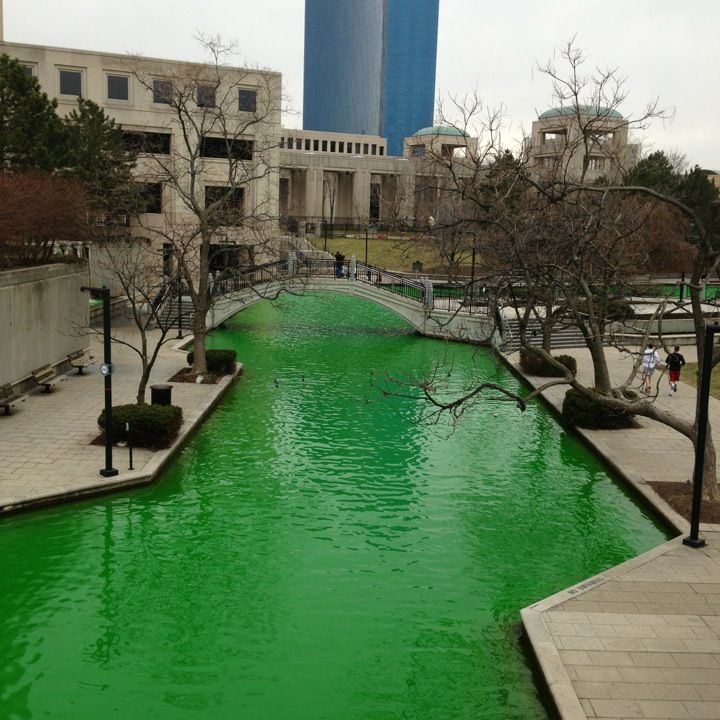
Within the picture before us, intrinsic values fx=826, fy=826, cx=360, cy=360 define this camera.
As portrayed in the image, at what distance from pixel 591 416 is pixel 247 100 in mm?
42039

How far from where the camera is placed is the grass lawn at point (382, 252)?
68375 mm

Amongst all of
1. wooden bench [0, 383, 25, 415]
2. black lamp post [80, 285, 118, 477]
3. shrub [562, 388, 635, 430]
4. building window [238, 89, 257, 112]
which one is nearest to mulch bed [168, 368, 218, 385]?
wooden bench [0, 383, 25, 415]

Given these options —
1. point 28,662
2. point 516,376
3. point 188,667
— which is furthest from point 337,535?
point 516,376

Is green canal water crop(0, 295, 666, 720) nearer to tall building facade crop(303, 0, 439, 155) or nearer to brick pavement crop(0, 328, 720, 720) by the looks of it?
brick pavement crop(0, 328, 720, 720)

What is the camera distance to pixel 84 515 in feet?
50.6

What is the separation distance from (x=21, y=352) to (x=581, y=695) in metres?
18.9

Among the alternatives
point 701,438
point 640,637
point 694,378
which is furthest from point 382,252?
point 640,637

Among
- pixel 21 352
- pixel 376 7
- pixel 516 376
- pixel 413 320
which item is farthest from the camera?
pixel 376 7

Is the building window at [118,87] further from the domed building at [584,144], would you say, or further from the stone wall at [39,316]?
the stone wall at [39,316]

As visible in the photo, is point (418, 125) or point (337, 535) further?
point (418, 125)

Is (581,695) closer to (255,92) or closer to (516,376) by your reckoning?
(516,376)

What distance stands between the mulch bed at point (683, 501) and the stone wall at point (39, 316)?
16.6 m

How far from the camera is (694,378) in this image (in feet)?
98.3

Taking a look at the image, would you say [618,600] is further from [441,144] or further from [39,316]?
[39,316]
